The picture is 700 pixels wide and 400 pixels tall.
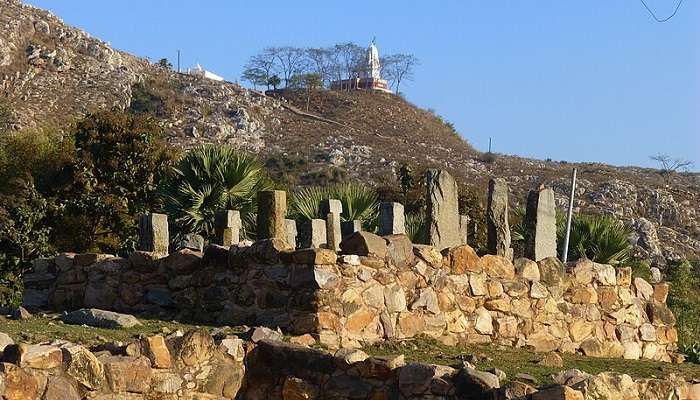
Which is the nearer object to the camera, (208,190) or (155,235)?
(155,235)

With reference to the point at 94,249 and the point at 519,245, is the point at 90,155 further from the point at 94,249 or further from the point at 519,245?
the point at 519,245

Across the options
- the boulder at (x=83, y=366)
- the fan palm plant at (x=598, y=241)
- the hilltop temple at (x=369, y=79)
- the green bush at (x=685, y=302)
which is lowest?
the green bush at (x=685, y=302)

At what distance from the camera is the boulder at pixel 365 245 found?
37.9ft

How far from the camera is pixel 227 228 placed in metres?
14.1

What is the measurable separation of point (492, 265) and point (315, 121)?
58753 millimetres

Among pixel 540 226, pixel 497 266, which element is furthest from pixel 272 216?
pixel 540 226

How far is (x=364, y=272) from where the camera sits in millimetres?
11445

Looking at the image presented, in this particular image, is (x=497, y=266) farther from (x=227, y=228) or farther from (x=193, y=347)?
(x=193, y=347)

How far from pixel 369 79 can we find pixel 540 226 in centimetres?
8167

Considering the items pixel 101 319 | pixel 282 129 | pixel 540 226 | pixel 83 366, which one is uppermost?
pixel 282 129

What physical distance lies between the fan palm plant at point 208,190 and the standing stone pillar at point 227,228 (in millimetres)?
4223

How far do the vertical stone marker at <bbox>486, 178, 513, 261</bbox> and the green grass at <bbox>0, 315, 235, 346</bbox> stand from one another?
450cm

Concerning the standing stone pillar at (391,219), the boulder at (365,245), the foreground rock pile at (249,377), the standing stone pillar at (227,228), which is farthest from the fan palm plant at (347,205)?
the foreground rock pile at (249,377)

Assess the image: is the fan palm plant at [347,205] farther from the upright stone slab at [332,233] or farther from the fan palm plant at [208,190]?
the upright stone slab at [332,233]
